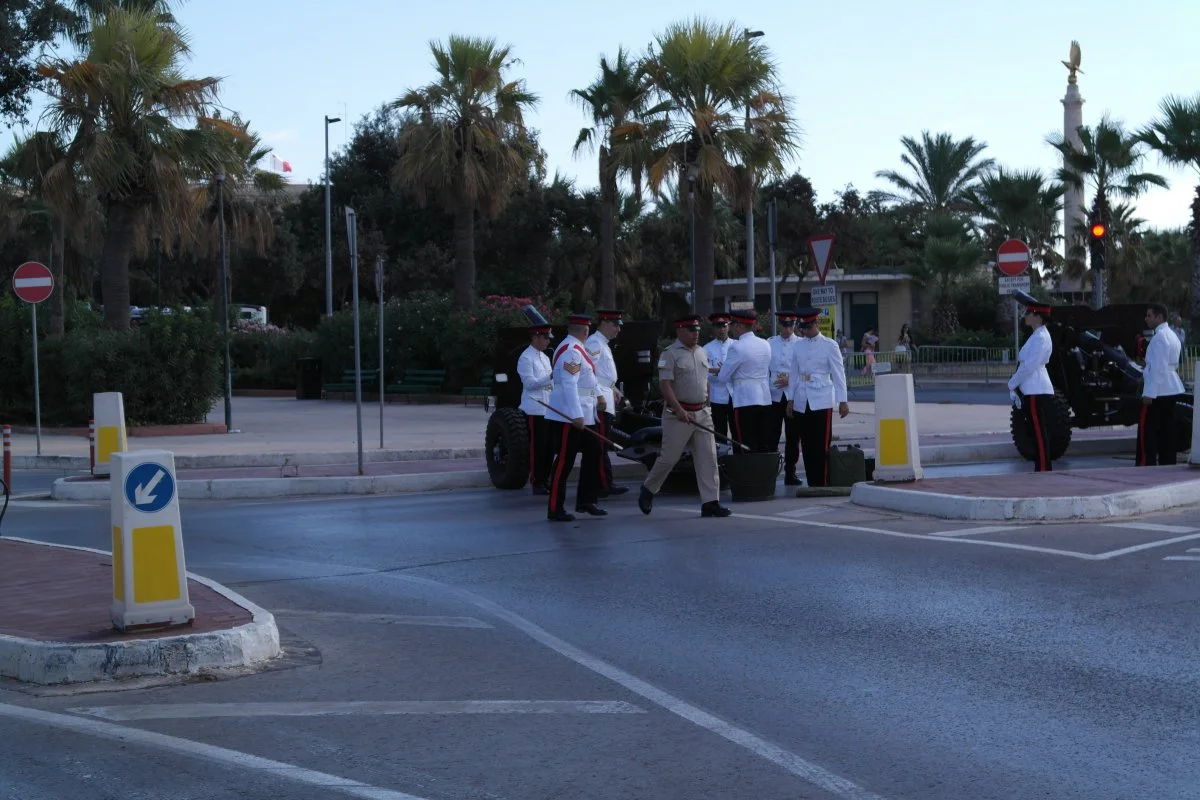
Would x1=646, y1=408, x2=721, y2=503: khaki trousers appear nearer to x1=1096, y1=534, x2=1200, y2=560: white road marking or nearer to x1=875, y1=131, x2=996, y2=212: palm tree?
x1=1096, y1=534, x2=1200, y2=560: white road marking

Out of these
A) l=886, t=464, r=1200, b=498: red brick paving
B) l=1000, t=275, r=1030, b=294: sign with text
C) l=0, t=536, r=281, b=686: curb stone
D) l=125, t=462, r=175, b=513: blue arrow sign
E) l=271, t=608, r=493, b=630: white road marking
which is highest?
l=1000, t=275, r=1030, b=294: sign with text

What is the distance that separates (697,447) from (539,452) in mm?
2840

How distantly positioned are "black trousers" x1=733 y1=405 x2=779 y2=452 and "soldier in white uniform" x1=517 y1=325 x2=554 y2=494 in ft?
6.52

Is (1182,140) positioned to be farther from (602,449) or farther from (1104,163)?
(602,449)

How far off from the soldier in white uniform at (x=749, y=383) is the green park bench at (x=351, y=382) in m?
19.9

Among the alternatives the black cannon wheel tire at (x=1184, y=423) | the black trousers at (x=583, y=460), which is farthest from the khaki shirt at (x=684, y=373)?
the black cannon wheel tire at (x=1184, y=423)

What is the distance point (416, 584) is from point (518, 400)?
19.7ft

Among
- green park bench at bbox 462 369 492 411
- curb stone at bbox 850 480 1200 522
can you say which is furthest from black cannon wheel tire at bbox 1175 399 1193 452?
green park bench at bbox 462 369 492 411

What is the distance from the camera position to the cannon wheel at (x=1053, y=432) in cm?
1625

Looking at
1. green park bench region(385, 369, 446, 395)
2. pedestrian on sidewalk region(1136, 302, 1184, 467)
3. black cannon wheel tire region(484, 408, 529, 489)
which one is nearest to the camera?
pedestrian on sidewalk region(1136, 302, 1184, 467)

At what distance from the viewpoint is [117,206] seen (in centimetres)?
2573

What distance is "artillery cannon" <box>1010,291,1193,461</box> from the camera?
1741 cm

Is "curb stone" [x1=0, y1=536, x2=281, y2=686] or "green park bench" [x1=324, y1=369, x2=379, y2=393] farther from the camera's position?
"green park bench" [x1=324, y1=369, x2=379, y2=393]

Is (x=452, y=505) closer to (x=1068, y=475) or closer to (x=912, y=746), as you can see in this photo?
(x=1068, y=475)
